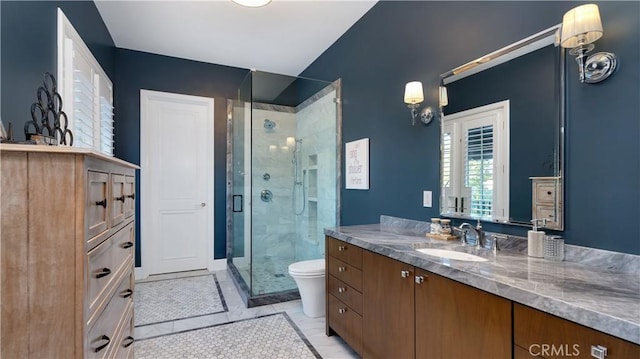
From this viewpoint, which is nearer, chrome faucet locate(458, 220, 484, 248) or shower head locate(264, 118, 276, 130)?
chrome faucet locate(458, 220, 484, 248)

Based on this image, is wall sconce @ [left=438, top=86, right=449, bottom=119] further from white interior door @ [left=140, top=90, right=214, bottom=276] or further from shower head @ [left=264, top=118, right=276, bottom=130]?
white interior door @ [left=140, top=90, right=214, bottom=276]

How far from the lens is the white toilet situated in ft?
8.41

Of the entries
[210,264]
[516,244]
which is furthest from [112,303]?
[210,264]

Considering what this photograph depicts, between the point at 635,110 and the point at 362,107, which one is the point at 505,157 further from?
the point at 362,107

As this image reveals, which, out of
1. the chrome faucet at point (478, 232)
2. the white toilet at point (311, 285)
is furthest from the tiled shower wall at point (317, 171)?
the chrome faucet at point (478, 232)

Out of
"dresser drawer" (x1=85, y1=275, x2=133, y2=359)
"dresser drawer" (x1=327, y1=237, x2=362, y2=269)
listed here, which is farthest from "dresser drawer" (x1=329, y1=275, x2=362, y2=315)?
"dresser drawer" (x1=85, y1=275, x2=133, y2=359)

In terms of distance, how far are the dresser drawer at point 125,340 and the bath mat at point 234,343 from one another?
18.4 inches

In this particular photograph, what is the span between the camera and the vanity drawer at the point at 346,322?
1940mm

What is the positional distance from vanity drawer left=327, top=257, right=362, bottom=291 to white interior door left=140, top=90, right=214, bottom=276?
244 centimetres

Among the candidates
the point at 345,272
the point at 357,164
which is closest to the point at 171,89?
the point at 357,164

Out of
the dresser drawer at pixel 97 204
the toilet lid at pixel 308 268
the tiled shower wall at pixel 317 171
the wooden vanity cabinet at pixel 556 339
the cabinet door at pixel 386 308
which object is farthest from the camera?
the tiled shower wall at pixel 317 171

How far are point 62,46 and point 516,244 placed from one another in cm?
304

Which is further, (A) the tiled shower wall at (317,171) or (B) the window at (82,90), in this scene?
(A) the tiled shower wall at (317,171)

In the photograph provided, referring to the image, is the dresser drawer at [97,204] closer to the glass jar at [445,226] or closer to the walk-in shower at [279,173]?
the glass jar at [445,226]
